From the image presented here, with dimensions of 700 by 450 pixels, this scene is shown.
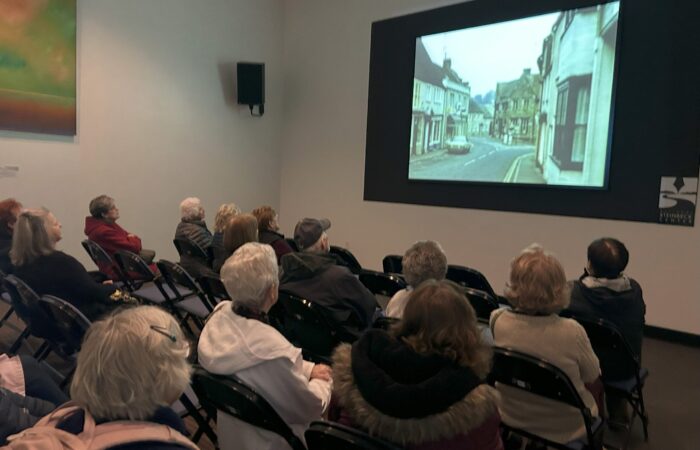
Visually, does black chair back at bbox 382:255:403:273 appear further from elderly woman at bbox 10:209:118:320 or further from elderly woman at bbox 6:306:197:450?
elderly woman at bbox 6:306:197:450

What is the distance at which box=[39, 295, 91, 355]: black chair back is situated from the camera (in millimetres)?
2375

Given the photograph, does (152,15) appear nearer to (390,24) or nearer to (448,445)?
(390,24)

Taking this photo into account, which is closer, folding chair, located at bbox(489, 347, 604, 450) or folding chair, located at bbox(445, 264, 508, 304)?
folding chair, located at bbox(489, 347, 604, 450)

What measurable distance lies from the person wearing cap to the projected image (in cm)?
335

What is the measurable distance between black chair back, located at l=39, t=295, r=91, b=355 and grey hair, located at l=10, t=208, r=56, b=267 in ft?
1.77

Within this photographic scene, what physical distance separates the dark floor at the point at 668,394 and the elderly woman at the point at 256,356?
0.99 metres

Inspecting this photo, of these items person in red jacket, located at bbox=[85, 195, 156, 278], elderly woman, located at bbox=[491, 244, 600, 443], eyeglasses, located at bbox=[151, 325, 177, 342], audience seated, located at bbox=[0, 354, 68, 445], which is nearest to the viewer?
eyeglasses, located at bbox=[151, 325, 177, 342]

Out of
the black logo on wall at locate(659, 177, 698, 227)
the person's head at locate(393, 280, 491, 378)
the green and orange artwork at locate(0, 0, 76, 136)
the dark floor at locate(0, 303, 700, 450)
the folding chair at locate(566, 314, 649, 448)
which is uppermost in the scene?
the green and orange artwork at locate(0, 0, 76, 136)

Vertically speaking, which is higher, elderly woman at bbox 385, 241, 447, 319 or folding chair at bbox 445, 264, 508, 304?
elderly woman at bbox 385, 241, 447, 319

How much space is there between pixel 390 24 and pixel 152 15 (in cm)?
314

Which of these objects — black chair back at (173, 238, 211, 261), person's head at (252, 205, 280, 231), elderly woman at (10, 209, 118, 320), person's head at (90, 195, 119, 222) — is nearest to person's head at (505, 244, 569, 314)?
person's head at (252, 205, 280, 231)

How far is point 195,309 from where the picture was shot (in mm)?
3535

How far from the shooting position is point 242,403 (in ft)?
5.26

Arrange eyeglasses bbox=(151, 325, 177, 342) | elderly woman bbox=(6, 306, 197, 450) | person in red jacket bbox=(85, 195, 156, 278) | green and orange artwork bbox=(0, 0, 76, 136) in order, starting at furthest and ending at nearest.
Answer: green and orange artwork bbox=(0, 0, 76, 136), person in red jacket bbox=(85, 195, 156, 278), eyeglasses bbox=(151, 325, 177, 342), elderly woman bbox=(6, 306, 197, 450)
